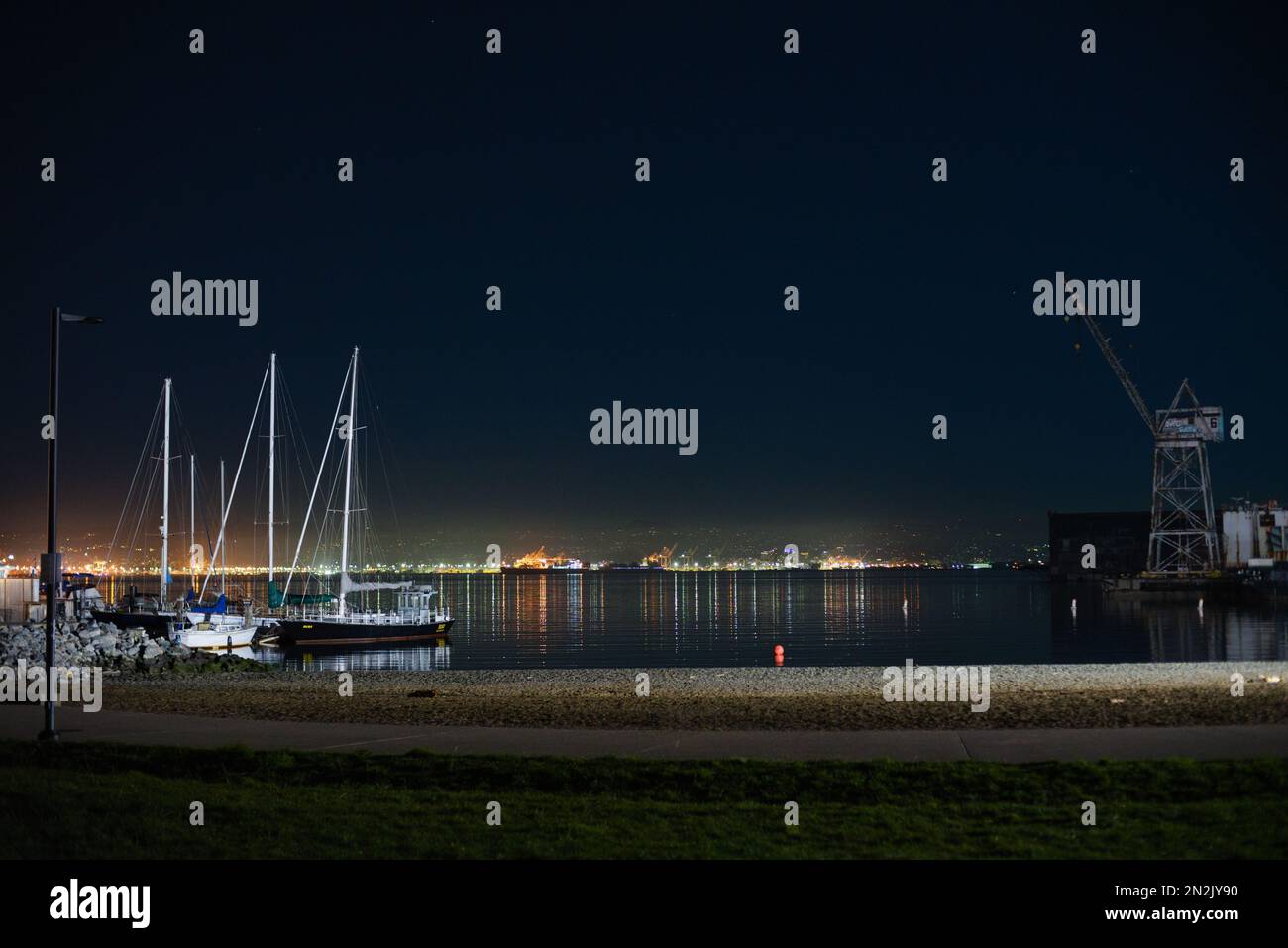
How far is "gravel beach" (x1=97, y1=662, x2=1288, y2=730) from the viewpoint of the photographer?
64.7ft

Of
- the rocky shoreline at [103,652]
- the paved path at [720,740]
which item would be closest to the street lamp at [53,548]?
the paved path at [720,740]

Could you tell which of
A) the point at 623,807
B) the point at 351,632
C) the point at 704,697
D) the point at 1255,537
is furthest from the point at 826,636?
the point at 1255,537

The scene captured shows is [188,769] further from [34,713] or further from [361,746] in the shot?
[34,713]

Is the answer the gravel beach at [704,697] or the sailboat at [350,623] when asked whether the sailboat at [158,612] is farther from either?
the gravel beach at [704,697]

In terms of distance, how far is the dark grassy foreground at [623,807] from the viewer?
10398 mm

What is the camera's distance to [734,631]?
80.9 meters

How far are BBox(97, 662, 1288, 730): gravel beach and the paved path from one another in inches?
57.5

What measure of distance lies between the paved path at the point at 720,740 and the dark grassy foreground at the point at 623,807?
1050 mm

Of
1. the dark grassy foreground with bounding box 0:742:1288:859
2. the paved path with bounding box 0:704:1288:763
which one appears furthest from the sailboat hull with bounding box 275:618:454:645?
the dark grassy foreground with bounding box 0:742:1288:859

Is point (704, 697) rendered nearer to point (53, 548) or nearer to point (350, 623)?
point (53, 548)
